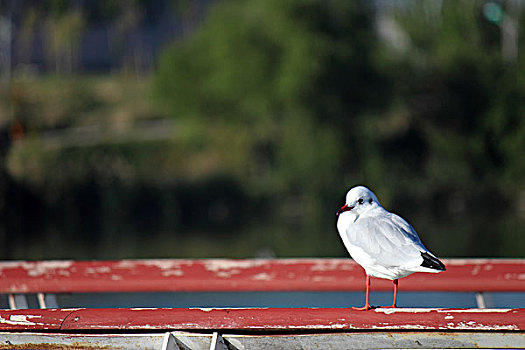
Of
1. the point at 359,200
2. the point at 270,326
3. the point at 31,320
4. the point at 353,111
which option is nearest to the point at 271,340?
the point at 270,326

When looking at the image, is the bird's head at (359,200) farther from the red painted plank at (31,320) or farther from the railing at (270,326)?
the red painted plank at (31,320)

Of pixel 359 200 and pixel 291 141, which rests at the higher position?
pixel 359 200

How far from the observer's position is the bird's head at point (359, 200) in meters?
2.99

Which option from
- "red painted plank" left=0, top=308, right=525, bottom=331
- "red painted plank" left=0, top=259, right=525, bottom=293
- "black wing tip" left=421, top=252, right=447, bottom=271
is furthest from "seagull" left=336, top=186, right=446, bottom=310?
"red painted plank" left=0, top=259, right=525, bottom=293

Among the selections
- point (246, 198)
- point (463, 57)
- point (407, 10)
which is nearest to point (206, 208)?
point (246, 198)

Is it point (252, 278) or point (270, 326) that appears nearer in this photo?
point (270, 326)

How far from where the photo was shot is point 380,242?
283cm

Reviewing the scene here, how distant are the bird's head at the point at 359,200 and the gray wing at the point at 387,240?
6cm

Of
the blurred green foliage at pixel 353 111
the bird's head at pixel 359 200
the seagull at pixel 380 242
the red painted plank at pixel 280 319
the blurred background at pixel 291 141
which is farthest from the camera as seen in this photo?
the blurred green foliage at pixel 353 111

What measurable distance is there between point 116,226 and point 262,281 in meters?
15.0

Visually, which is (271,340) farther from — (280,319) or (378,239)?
(378,239)

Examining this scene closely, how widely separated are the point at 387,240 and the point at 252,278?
34.9 inches

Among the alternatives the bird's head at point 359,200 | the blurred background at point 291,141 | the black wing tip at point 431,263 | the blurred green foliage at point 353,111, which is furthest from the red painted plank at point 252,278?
the blurred green foliage at point 353,111

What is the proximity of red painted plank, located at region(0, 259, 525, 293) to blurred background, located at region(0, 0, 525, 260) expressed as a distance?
11.5 meters
